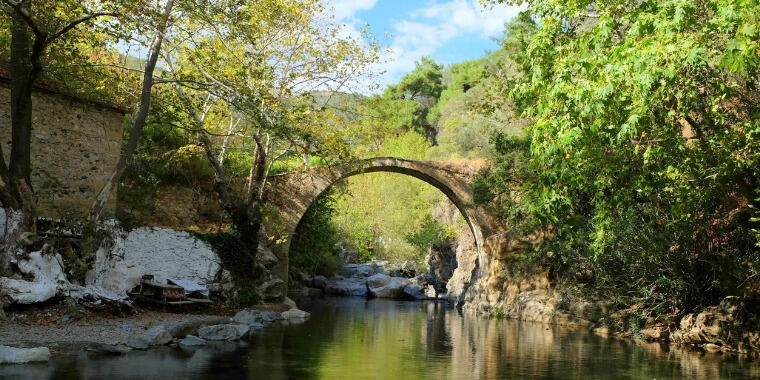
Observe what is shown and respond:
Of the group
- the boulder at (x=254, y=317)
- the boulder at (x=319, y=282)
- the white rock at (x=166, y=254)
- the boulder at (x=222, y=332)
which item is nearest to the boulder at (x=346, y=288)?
the boulder at (x=319, y=282)

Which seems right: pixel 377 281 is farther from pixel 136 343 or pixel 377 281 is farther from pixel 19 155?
pixel 136 343

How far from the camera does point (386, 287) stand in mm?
34875

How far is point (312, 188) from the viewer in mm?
23047

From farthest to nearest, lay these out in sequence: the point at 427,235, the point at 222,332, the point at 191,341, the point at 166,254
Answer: the point at 427,235 < the point at 166,254 < the point at 222,332 < the point at 191,341

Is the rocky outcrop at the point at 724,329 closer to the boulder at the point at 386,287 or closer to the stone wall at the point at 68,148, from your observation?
the stone wall at the point at 68,148

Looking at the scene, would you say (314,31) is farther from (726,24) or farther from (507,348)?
(726,24)

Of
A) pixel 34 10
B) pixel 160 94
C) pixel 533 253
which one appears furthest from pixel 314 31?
pixel 533 253

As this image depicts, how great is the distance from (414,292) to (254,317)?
20385mm

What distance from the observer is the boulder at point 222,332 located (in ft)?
37.7

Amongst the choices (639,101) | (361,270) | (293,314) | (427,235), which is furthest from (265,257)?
(361,270)

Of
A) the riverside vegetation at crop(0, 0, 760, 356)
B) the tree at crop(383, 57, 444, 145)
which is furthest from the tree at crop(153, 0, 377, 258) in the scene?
the tree at crop(383, 57, 444, 145)

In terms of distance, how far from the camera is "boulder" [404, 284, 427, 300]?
3419cm

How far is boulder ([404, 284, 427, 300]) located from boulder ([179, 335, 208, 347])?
78.2 ft

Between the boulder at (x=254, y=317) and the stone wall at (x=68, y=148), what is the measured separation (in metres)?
4.03
